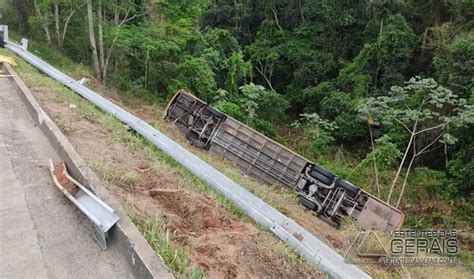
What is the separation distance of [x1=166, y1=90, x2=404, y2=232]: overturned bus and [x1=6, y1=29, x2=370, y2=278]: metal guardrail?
3771mm

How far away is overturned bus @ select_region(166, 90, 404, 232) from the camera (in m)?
10.6

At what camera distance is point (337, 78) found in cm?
2600

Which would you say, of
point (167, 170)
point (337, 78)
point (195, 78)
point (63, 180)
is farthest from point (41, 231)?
point (337, 78)

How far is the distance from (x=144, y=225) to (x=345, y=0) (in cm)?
2799

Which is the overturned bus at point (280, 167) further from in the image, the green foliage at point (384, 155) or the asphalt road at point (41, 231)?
the asphalt road at point (41, 231)

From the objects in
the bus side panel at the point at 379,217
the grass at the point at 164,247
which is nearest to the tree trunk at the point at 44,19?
the bus side panel at the point at 379,217

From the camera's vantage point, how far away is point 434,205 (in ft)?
51.0

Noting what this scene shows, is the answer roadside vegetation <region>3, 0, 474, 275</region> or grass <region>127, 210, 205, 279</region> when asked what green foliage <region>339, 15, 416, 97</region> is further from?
grass <region>127, 210, 205, 279</region>

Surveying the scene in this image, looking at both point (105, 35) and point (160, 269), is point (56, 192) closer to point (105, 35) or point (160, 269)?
point (160, 269)

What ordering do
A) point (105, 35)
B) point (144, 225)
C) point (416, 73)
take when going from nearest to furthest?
point (144, 225), point (105, 35), point (416, 73)

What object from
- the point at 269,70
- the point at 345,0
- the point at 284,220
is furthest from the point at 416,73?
the point at 284,220

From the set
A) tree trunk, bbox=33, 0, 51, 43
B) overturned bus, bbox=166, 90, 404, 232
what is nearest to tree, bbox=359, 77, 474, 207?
overturned bus, bbox=166, 90, 404, 232

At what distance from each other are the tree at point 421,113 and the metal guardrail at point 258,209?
7.71 metres

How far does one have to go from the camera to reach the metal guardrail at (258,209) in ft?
16.6
